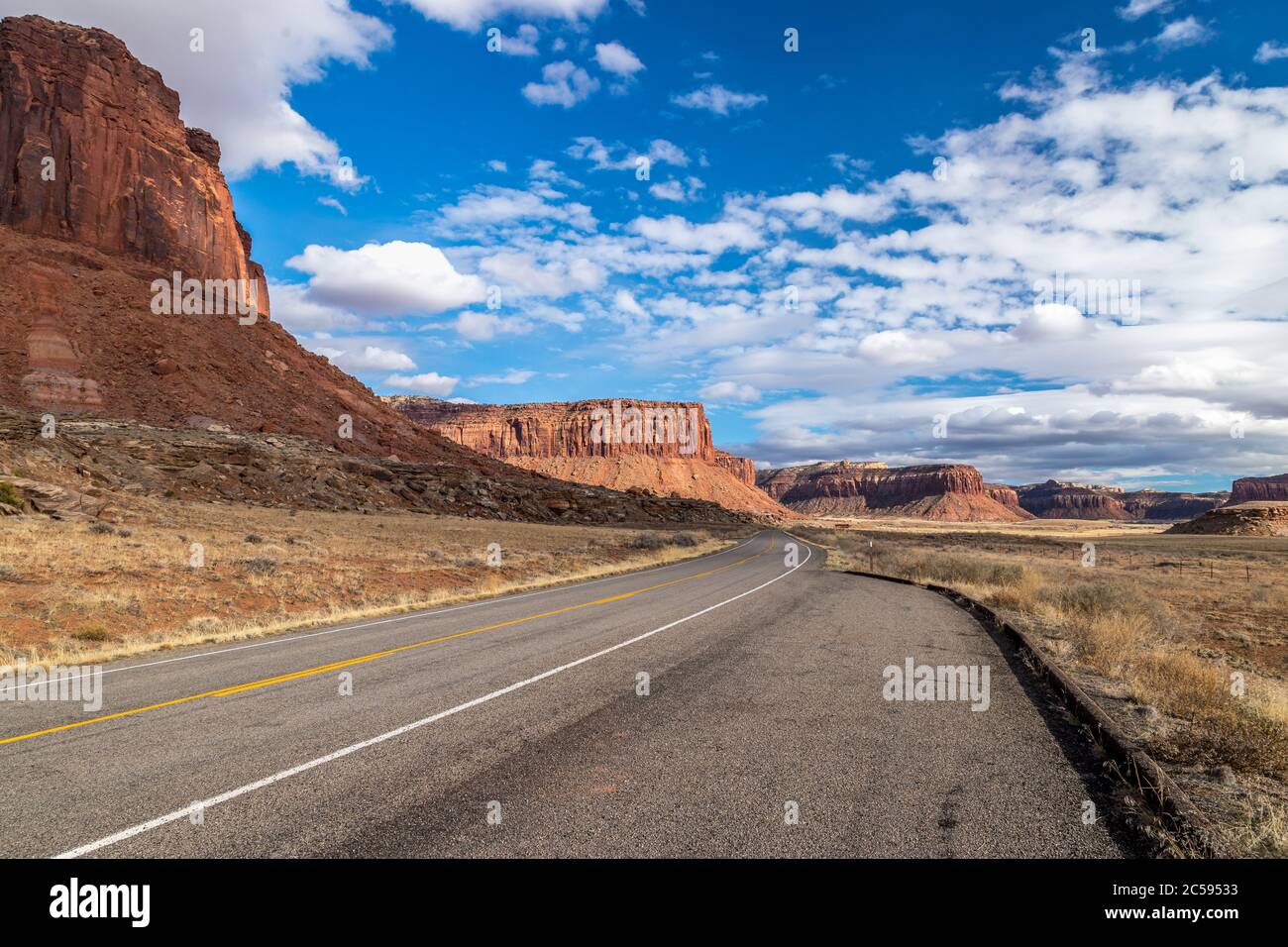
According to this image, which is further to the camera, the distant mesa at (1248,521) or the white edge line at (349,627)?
the distant mesa at (1248,521)

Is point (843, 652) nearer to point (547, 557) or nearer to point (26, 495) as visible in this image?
point (547, 557)

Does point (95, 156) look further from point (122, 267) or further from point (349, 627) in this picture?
point (349, 627)

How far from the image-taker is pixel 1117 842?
13.8ft

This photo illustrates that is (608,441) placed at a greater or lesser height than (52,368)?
greater

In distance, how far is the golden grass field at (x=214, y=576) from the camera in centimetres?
1295

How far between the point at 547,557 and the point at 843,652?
2194 centimetres

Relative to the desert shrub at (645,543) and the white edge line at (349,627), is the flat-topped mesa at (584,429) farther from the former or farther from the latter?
the white edge line at (349,627)

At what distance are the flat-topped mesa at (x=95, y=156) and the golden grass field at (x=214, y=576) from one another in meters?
49.9

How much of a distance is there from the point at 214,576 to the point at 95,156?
7195 centimetres

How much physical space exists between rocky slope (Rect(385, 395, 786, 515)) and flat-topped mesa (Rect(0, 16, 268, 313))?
108 meters

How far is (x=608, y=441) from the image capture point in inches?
7283

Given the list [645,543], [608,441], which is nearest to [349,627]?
[645,543]

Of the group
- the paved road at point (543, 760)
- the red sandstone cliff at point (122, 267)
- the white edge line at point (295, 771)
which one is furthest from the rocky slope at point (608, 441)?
the white edge line at point (295, 771)

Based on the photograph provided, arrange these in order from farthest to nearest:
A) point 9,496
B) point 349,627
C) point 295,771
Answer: point 9,496 → point 349,627 → point 295,771
